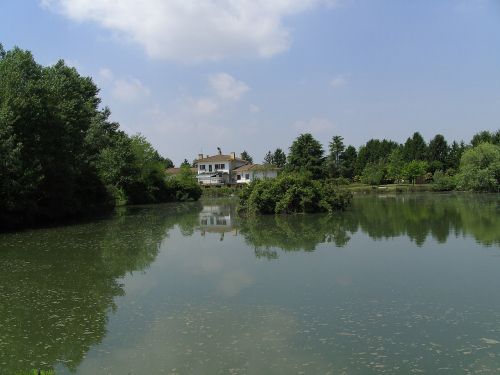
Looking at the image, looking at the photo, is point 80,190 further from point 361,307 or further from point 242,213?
point 361,307

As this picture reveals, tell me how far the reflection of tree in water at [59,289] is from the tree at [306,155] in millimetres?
46201

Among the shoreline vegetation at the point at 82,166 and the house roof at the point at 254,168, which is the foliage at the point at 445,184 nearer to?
the shoreline vegetation at the point at 82,166

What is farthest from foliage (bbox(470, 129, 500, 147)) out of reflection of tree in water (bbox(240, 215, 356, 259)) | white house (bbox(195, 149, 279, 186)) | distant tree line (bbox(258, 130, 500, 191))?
reflection of tree in water (bbox(240, 215, 356, 259))

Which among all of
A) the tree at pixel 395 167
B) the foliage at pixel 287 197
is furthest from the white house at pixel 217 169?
the foliage at pixel 287 197

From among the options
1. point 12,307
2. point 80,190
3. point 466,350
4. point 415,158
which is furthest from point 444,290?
point 415,158

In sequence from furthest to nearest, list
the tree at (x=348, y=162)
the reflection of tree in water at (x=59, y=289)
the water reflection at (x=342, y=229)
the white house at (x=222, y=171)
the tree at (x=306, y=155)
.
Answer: the white house at (x=222, y=171) → the tree at (x=348, y=162) → the tree at (x=306, y=155) → the water reflection at (x=342, y=229) → the reflection of tree in water at (x=59, y=289)

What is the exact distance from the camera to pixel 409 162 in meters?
90.6

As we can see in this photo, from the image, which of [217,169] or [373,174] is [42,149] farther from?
[217,169]

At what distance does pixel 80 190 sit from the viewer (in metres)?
36.1

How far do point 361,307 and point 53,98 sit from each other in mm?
26548

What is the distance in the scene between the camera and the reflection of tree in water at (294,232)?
18641 mm

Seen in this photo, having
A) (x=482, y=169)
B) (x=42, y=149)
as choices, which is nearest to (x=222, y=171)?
(x=482, y=169)

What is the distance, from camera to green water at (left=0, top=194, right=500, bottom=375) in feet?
23.1

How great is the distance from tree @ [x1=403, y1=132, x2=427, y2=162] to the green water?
7680 centimetres
